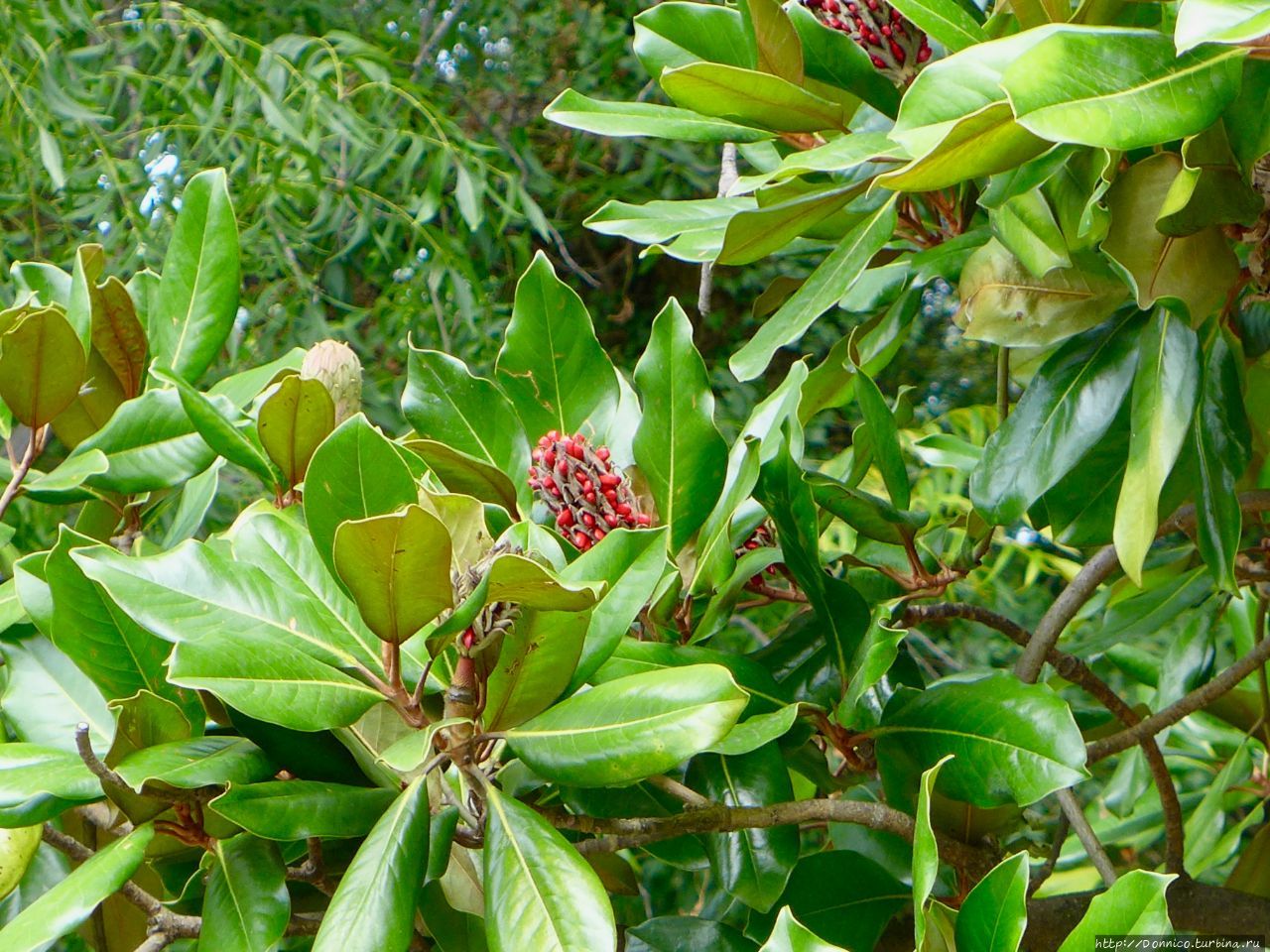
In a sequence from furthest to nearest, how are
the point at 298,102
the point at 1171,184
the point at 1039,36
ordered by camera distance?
the point at 298,102
the point at 1171,184
the point at 1039,36

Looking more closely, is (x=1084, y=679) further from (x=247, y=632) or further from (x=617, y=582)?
(x=247, y=632)

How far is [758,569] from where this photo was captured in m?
0.56

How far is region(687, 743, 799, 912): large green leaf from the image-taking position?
1.72 feet

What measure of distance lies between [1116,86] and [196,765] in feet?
1.22

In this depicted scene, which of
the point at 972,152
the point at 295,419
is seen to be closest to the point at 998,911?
the point at 972,152

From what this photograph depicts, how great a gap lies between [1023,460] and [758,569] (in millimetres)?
144

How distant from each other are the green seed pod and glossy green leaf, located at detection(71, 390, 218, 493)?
0.56 feet

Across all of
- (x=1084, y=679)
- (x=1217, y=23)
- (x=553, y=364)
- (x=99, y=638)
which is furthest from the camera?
(x=1084, y=679)

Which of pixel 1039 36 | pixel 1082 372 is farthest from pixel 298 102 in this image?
pixel 1039 36

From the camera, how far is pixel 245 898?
451 mm

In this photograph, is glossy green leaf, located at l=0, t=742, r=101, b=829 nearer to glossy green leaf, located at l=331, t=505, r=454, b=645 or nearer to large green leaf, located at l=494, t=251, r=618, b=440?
glossy green leaf, located at l=331, t=505, r=454, b=645

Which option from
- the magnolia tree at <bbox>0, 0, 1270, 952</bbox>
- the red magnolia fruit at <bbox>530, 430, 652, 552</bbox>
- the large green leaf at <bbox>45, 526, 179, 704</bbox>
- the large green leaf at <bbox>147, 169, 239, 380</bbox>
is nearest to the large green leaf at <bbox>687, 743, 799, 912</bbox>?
the magnolia tree at <bbox>0, 0, 1270, 952</bbox>

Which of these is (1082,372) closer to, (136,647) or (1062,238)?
(1062,238)

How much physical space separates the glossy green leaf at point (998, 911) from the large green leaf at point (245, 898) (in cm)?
23
